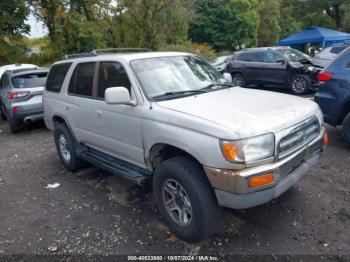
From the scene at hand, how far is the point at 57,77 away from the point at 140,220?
3.04 metres

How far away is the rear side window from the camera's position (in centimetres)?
823

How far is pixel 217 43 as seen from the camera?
143 ft

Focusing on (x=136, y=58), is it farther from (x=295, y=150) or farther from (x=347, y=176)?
(x=347, y=176)

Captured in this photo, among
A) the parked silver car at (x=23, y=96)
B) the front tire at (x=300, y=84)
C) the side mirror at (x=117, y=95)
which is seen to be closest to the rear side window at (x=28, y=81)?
the parked silver car at (x=23, y=96)

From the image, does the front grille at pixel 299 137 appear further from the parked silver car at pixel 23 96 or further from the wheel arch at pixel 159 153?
the parked silver car at pixel 23 96

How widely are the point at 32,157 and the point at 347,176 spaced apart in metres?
5.61

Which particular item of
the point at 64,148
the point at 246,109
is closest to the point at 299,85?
the point at 64,148

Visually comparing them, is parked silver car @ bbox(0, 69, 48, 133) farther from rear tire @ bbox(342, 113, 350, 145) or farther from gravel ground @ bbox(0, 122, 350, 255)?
rear tire @ bbox(342, 113, 350, 145)

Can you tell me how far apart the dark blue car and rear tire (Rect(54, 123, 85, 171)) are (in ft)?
13.8

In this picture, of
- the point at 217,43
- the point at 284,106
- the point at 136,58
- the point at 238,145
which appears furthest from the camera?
the point at 217,43

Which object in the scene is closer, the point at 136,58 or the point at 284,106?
the point at 284,106

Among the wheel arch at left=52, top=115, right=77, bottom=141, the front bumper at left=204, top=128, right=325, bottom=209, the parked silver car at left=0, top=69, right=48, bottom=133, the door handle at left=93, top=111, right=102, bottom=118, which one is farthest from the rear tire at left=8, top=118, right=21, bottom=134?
the front bumper at left=204, top=128, right=325, bottom=209

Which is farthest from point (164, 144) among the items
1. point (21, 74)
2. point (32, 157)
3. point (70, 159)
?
point (21, 74)

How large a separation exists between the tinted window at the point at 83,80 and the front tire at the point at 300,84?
818cm
